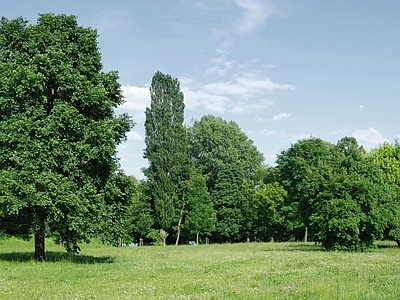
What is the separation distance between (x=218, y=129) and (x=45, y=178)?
74.1 m

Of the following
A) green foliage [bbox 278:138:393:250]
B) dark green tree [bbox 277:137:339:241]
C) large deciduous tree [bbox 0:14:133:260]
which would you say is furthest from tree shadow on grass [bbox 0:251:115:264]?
dark green tree [bbox 277:137:339:241]

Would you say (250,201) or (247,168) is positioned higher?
(247,168)

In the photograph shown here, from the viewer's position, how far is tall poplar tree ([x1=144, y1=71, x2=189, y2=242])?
73500mm

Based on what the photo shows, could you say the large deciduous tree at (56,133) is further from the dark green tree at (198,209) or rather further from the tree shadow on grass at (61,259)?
the dark green tree at (198,209)

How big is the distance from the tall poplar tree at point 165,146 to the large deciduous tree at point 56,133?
4331cm

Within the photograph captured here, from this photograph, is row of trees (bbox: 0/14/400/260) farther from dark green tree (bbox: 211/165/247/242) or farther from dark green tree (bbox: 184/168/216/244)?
dark green tree (bbox: 184/168/216/244)

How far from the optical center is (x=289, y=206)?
75375 mm

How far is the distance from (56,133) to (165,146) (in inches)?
1908

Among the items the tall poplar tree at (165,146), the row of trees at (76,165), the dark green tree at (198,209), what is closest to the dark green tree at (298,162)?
the row of trees at (76,165)

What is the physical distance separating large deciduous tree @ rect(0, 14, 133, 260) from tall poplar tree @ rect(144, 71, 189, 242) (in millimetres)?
43305

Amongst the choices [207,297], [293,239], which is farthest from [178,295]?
[293,239]

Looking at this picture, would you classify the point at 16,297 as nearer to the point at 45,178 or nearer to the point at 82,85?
the point at 45,178

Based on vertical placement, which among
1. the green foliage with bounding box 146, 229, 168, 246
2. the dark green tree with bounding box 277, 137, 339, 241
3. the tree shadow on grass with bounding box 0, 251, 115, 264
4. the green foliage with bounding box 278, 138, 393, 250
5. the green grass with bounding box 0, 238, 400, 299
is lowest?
the green foliage with bounding box 146, 229, 168, 246

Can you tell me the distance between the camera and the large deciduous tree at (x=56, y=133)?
1008 inches
